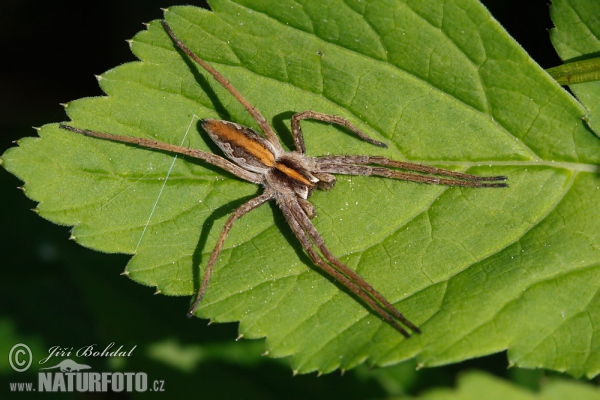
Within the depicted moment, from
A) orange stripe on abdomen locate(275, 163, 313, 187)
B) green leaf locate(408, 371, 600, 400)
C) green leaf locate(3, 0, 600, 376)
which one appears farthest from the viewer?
orange stripe on abdomen locate(275, 163, 313, 187)

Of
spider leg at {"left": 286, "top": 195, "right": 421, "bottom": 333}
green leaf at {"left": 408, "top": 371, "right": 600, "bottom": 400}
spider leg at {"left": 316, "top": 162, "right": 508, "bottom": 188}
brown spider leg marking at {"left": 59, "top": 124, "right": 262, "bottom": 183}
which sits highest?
brown spider leg marking at {"left": 59, "top": 124, "right": 262, "bottom": 183}

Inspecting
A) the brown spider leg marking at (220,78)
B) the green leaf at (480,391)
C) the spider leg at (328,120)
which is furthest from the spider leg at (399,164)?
the green leaf at (480,391)

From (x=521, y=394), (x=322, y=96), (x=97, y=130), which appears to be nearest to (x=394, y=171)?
(x=322, y=96)

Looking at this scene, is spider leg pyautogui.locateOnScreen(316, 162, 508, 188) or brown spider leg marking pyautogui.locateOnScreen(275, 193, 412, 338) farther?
spider leg pyautogui.locateOnScreen(316, 162, 508, 188)

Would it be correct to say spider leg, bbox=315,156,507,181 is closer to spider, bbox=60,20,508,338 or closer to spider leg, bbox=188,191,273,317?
spider, bbox=60,20,508,338

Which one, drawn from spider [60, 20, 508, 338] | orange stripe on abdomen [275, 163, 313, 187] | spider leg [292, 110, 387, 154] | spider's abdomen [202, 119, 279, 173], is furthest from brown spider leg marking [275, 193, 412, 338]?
spider leg [292, 110, 387, 154]

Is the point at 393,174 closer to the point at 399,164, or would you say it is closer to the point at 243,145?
the point at 399,164
